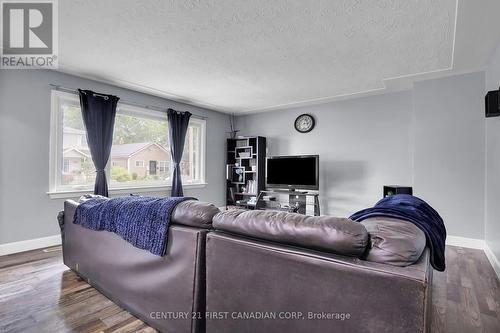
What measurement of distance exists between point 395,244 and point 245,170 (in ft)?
15.9

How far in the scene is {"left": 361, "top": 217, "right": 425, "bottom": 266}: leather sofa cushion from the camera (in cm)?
94

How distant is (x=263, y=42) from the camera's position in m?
2.71

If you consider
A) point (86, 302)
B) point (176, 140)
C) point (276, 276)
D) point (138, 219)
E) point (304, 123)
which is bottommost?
A: point (86, 302)

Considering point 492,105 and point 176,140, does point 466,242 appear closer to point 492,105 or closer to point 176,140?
point 492,105

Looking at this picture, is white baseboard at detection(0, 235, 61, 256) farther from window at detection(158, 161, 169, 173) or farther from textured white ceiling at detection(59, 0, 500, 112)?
textured white ceiling at detection(59, 0, 500, 112)

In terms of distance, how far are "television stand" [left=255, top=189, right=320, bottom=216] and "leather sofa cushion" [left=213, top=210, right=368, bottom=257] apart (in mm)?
3420

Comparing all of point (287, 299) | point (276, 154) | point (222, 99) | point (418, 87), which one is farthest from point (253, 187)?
point (287, 299)

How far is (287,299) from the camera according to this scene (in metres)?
1.10

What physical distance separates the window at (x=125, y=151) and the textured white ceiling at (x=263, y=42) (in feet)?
1.85

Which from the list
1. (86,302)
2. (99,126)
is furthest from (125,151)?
(86,302)

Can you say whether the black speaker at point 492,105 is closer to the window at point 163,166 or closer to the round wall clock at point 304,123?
the round wall clock at point 304,123

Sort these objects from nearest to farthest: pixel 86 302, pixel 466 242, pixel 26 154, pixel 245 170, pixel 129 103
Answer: pixel 86 302 < pixel 26 154 < pixel 466 242 < pixel 129 103 < pixel 245 170

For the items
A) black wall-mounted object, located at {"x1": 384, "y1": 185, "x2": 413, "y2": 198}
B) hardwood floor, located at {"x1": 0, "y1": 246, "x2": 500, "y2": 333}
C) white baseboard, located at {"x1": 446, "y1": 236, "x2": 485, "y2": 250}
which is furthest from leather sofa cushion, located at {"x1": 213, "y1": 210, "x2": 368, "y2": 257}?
white baseboard, located at {"x1": 446, "y1": 236, "x2": 485, "y2": 250}

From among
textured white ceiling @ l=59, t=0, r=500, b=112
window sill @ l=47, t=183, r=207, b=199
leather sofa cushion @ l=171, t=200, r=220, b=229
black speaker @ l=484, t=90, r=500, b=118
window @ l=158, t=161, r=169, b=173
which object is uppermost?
textured white ceiling @ l=59, t=0, r=500, b=112
